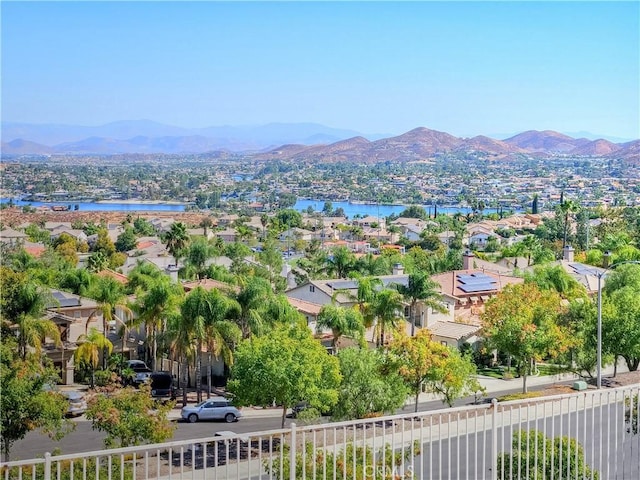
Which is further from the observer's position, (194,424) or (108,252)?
(108,252)

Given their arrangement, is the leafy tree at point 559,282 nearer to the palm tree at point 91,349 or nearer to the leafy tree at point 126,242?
the palm tree at point 91,349

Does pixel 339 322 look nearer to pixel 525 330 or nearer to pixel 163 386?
pixel 163 386

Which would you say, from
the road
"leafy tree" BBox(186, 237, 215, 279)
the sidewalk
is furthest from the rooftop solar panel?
"leafy tree" BBox(186, 237, 215, 279)

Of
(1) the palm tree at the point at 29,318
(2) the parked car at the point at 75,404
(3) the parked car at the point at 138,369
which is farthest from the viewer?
(3) the parked car at the point at 138,369

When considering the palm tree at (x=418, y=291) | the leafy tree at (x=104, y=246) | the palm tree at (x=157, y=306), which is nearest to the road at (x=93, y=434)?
the palm tree at (x=157, y=306)

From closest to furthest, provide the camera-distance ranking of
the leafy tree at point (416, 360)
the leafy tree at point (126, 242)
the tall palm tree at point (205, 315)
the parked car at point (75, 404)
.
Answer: the leafy tree at point (416, 360)
the parked car at point (75, 404)
the tall palm tree at point (205, 315)
the leafy tree at point (126, 242)

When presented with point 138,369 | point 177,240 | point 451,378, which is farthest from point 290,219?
point 451,378

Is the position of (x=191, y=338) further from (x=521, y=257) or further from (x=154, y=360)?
(x=521, y=257)

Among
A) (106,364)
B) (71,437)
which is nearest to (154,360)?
(106,364)
